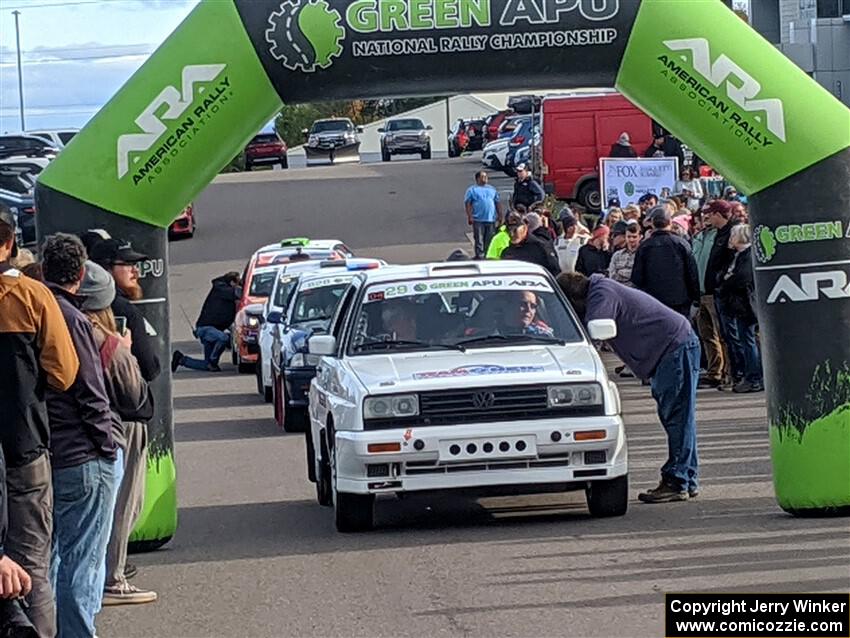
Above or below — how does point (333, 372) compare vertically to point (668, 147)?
below

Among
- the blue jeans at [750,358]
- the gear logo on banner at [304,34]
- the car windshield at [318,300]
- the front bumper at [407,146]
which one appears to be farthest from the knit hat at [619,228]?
the front bumper at [407,146]

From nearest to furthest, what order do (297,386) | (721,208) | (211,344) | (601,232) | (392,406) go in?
(392,406), (297,386), (721,208), (601,232), (211,344)

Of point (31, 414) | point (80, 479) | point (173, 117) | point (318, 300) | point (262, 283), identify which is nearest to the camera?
point (31, 414)

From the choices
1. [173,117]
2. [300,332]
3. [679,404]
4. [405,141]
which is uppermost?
[405,141]

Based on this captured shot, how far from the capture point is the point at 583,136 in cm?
3794

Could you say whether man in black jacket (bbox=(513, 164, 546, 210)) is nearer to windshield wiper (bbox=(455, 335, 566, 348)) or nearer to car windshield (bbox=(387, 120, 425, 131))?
windshield wiper (bbox=(455, 335, 566, 348))

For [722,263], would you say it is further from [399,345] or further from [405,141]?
[405,141]

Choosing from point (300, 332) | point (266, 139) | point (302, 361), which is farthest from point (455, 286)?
point (266, 139)

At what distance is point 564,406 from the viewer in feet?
36.0

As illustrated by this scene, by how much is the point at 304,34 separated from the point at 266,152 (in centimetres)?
5372

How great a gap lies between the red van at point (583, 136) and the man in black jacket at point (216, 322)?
13124mm

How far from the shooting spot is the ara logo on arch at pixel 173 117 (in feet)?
35.1

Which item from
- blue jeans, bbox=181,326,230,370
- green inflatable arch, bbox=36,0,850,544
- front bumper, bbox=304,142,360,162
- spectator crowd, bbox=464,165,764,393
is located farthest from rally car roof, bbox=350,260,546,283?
front bumper, bbox=304,142,360,162

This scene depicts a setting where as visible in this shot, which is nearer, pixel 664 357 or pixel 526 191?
pixel 664 357
